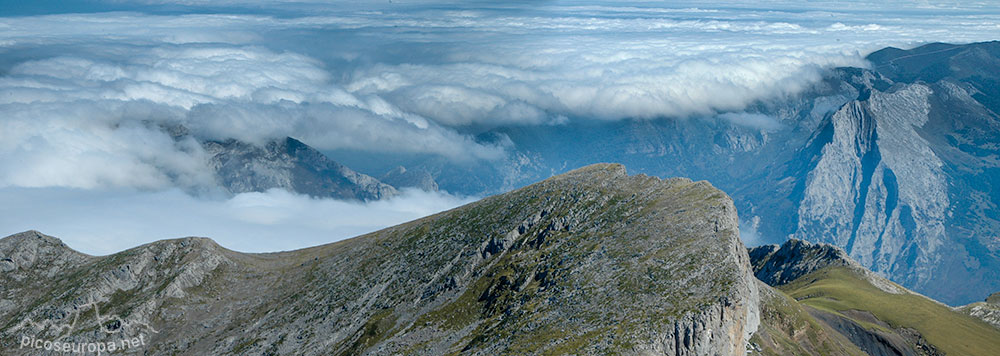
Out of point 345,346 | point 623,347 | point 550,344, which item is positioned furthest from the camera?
point 345,346

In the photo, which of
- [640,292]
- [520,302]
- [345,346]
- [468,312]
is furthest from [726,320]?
[345,346]

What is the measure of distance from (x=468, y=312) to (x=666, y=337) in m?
70.8

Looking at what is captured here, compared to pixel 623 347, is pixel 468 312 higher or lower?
lower

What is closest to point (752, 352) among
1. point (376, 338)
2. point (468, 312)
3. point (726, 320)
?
point (726, 320)

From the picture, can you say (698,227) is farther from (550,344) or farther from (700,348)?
(550,344)

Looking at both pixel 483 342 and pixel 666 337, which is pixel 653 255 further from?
pixel 483 342

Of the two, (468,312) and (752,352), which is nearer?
(752,352)

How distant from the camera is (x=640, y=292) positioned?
149750 mm

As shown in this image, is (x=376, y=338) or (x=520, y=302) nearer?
(x=520, y=302)

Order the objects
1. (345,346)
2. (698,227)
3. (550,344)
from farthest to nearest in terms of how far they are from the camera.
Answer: (345,346) → (698,227) → (550,344)

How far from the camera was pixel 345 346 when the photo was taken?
19938 centimetres

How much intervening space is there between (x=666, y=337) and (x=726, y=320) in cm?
1544

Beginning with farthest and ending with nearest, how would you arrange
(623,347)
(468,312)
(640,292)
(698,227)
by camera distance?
1. (468,312)
2. (698,227)
3. (640,292)
4. (623,347)

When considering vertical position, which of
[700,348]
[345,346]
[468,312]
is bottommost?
[345,346]
